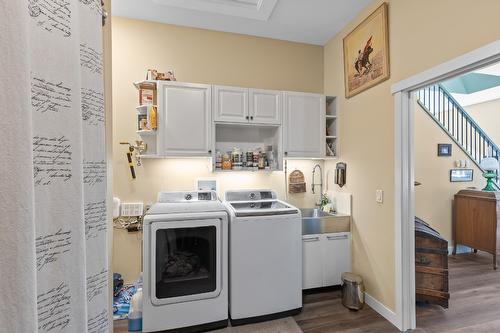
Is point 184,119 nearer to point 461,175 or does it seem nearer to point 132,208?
point 132,208

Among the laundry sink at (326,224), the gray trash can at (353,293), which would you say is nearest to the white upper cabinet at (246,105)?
the laundry sink at (326,224)

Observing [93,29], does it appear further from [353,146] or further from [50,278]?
[353,146]

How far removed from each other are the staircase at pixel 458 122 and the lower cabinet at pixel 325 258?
285cm

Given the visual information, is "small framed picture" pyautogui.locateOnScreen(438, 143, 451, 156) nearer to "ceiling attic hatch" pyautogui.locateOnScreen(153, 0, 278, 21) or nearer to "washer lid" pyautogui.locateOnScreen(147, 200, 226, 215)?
"ceiling attic hatch" pyautogui.locateOnScreen(153, 0, 278, 21)

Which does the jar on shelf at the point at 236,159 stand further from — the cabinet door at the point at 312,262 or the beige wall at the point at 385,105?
the beige wall at the point at 385,105

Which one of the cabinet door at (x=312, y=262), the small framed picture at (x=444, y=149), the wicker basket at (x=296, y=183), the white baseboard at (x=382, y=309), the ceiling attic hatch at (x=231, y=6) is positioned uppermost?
the ceiling attic hatch at (x=231, y=6)

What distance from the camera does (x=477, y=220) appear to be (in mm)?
3506

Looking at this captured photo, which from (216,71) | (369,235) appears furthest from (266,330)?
(216,71)

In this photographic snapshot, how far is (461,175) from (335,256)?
2.84 metres

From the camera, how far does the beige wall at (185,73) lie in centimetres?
263

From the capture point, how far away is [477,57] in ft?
4.90

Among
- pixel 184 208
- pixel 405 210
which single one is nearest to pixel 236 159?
pixel 184 208

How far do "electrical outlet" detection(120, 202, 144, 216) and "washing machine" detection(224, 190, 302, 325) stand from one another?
44.7 inches

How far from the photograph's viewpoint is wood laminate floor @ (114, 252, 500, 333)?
2066 mm
